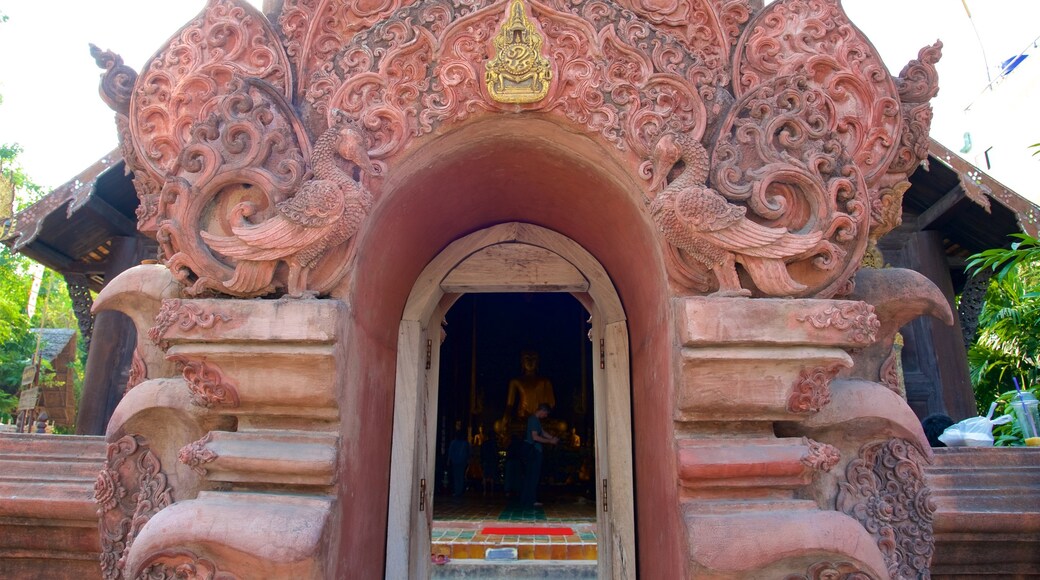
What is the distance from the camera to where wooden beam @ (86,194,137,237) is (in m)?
7.30

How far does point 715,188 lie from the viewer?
2.78m

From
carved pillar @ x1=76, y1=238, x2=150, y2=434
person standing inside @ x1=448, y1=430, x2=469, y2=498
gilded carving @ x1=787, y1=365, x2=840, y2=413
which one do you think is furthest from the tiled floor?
gilded carving @ x1=787, y1=365, x2=840, y2=413

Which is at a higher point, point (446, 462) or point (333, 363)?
point (333, 363)

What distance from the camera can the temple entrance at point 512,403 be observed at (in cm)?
1230

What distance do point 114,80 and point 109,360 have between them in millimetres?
6077

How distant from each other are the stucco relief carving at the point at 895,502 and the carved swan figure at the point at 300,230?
2.37 metres

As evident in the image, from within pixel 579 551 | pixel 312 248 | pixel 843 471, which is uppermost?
pixel 312 248

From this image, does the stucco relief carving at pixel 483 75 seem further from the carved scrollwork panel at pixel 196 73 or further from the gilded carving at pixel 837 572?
the gilded carving at pixel 837 572

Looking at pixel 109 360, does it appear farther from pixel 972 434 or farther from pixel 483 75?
pixel 972 434

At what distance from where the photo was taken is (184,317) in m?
2.55

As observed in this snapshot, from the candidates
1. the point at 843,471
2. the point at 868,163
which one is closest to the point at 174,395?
the point at 843,471

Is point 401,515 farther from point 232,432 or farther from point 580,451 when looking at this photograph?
point 580,451

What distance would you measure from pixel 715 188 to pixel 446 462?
Result: 1126 centimetres

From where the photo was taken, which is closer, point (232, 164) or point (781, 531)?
point (781, 531)
